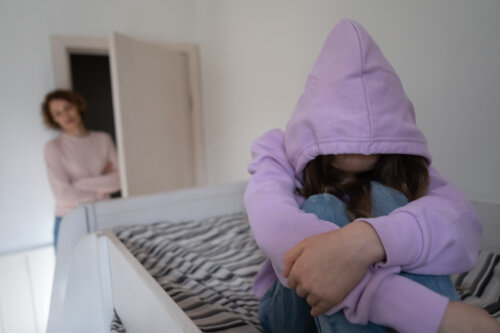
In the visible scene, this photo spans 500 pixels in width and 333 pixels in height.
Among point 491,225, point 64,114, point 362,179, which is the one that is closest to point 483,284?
point 491,225

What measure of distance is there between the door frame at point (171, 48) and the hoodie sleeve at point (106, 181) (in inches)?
18.4

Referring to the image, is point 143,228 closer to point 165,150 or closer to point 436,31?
point 436,31

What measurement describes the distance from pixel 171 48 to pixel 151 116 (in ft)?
1.90

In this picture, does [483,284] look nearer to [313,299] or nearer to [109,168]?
[313,299]

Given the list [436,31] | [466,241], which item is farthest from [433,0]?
[466,241]

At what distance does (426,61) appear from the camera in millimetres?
1032

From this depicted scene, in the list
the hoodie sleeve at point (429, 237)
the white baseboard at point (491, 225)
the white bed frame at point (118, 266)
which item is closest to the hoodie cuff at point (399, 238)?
the hoodie sleeve at point (429, 237)

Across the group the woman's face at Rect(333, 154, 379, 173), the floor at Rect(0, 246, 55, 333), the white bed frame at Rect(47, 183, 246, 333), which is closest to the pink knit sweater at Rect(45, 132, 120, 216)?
the floor at Rect(0, 246, 55, 333)

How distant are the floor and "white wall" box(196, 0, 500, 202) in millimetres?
1514

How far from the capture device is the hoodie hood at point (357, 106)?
0.55 metres

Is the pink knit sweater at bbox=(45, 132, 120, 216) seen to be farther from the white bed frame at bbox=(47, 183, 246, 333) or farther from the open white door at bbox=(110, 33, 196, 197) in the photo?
the white bed frame at bbox=(47, 183, 246, 333)

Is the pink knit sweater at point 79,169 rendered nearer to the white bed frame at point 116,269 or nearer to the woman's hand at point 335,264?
the white bed frame at point 116,269

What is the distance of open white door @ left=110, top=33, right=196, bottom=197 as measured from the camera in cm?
179

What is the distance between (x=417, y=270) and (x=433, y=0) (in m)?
0.89
